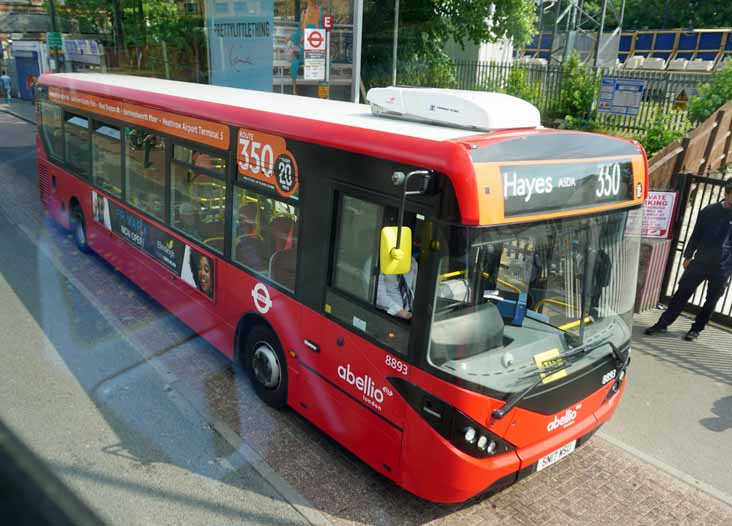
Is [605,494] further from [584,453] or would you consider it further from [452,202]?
[452,202]

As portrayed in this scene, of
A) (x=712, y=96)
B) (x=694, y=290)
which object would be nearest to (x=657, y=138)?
(x=712, y=96)

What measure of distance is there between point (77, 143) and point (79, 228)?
53.9 inches

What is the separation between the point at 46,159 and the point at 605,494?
1039 centimetres

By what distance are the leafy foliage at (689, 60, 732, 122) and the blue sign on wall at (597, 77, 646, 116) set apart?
53.9 inches

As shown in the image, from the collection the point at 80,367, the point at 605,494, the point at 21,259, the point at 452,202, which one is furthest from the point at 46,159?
the point at 605,494

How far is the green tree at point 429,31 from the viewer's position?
62.9 feet

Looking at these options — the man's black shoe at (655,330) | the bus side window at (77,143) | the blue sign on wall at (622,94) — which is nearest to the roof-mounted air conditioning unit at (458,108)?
the man's black shoe at (655,330)

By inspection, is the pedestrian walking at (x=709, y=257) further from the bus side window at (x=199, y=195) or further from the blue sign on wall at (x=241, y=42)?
the blue sign on wall at (x=241, y=42)

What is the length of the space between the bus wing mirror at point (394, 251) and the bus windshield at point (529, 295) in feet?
0.70

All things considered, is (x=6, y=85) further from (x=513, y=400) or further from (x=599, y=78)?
(x=513, y=400)

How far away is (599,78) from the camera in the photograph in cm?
1803

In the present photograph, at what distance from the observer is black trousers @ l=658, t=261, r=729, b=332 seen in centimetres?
737

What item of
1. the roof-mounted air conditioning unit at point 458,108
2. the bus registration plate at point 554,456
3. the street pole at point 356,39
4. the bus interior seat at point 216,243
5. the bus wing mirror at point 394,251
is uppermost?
the street pole at point 356,39

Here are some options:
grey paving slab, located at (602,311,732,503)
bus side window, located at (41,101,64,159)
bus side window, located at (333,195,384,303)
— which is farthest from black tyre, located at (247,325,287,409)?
bus side window, located at (41,101,64,159)
